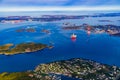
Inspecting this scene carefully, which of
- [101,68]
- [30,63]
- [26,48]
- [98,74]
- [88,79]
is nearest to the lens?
[88,79]

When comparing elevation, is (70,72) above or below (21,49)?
above

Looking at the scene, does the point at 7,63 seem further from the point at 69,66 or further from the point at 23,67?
the point at 69,66

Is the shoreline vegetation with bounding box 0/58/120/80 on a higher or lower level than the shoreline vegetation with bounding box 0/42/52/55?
higher

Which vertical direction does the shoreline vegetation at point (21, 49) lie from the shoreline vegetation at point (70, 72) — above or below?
below

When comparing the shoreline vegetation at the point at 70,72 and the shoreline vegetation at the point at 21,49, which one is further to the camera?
the shoreline vegetation at the point at 21,49

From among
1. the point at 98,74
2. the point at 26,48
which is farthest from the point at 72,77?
the point at 26,48

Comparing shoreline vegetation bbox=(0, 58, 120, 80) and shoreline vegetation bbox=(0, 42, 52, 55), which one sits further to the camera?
shoreline vegetation bbox=(0, 42, 52, 55)

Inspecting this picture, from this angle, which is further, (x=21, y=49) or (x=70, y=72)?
(x=21, y=49)

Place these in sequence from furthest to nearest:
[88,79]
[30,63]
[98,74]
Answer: [30,63] → [98,74] → [88,79]
